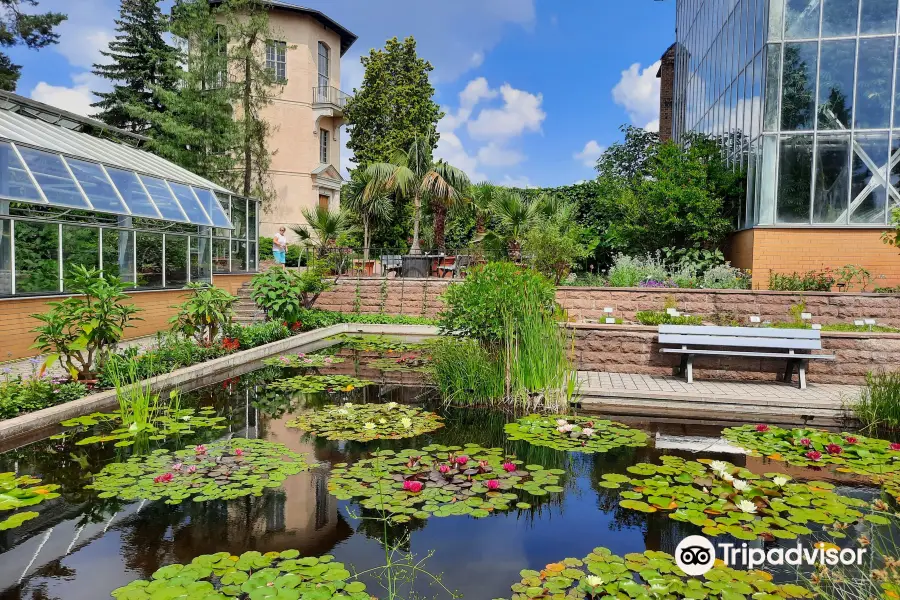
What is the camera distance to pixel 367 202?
20.6m

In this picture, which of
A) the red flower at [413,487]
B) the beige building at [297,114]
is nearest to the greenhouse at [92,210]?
the red flower at [413,487]

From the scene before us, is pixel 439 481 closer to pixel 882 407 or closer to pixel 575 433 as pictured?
pixel 575 433

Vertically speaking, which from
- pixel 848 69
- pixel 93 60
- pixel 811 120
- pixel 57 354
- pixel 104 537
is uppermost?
pixel 93 60

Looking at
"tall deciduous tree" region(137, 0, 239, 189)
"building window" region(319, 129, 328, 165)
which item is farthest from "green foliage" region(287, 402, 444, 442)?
"building window" region(319, 129, 328, 165)

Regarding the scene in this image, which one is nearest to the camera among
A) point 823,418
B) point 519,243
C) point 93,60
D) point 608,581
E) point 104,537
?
point 608,581

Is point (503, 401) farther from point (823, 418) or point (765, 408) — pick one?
point (823, 418)

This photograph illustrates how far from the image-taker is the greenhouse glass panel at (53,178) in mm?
9398

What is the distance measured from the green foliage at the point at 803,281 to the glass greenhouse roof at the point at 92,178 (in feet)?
42.4

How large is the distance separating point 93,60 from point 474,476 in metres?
27.2

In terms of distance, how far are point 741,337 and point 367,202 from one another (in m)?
15.2

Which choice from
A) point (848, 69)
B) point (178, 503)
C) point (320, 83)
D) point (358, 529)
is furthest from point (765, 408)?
point (320, 83)

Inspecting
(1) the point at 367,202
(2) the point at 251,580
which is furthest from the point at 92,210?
(1) the point at 367,202

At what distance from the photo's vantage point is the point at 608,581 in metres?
3.02

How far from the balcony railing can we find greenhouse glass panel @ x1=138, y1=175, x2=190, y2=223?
49.8 ft
